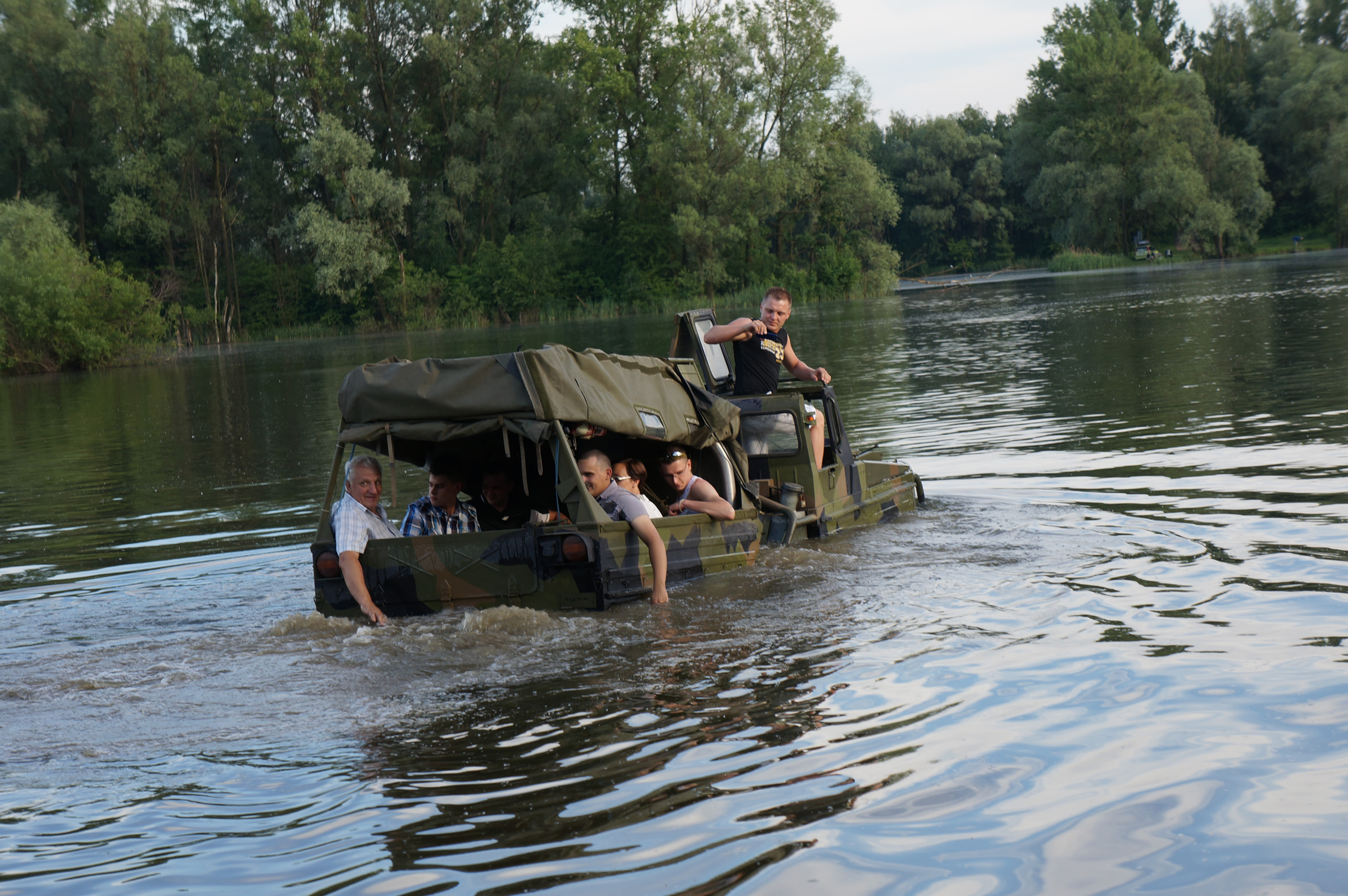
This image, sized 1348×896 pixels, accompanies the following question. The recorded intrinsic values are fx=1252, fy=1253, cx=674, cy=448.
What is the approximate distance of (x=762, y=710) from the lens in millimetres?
6621

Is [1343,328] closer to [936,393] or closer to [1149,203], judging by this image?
[936,393]

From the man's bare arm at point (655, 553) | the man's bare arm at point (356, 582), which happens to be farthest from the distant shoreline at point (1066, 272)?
the man's bare arm at point (356, 582)

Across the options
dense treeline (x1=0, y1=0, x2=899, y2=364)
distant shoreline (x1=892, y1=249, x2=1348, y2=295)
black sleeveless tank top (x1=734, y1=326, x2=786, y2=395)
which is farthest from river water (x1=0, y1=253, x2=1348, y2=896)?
distant shoreline (x1=892, y1=249, x2=1348, y2=295)

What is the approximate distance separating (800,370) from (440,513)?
4410mm

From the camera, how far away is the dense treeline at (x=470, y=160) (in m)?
63.8

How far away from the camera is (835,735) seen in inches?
242

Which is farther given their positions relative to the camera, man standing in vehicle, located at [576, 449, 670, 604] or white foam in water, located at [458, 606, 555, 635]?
man standing in vehicle, located at [576, 449, 670, 604]

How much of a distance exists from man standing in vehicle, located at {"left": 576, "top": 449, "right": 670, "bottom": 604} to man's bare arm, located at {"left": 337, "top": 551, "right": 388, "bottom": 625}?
5.42 ft

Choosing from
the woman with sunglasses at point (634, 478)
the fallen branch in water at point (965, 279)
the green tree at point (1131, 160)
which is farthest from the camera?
the fallen branch in water at point (965, 279)

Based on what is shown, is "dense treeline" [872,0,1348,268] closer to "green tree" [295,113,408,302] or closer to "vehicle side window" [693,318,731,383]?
"green tree" [295,113,408,302]

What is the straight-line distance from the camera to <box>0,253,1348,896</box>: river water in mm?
4887

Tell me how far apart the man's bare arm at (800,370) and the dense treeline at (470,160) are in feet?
160

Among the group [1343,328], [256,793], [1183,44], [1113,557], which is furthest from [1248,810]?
[1183,44]

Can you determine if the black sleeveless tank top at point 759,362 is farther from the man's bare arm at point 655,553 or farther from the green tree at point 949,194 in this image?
the green tree at point 949,194
